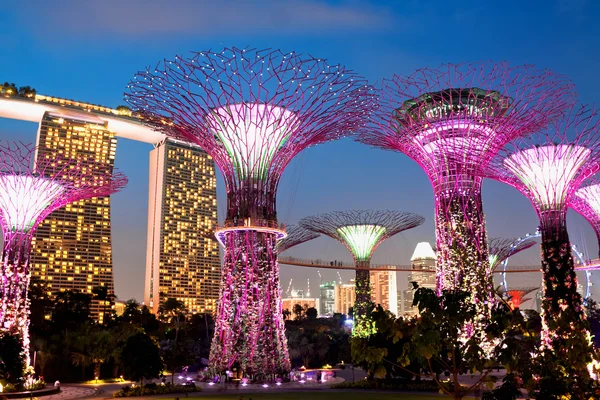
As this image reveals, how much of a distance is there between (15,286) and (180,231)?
86.1 meters

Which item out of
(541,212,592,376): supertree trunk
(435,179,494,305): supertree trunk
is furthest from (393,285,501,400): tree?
(435,179,494,305): supertree trunk

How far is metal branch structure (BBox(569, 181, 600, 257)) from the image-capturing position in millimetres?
36469

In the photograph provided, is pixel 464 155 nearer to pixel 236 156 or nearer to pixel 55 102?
pixel 236 156

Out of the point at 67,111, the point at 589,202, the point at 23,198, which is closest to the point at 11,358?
the point at 23,198

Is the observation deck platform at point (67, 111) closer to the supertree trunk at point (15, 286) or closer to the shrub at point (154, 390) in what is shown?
the supertree trunk at point (15, 286)

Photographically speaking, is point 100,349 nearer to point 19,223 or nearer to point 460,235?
point 19,223

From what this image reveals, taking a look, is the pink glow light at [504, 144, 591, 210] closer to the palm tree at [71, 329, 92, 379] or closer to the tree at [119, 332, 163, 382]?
the tree at [119, 332, 163, 382]

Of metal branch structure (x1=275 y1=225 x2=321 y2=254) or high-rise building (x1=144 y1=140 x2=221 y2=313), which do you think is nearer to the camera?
metal branch structure (x1=275 y1=225 x2=321 y2=254)

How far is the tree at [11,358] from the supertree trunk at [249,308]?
8.00 metres

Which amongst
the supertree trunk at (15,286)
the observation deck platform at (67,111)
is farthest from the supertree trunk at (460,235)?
the observation deck platform at (67,111)

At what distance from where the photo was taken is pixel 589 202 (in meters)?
37.2

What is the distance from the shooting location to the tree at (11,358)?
77.1 feet

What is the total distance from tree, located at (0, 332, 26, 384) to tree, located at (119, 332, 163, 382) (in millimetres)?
4168

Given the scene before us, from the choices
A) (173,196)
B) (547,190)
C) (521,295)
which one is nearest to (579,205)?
(547,190)
